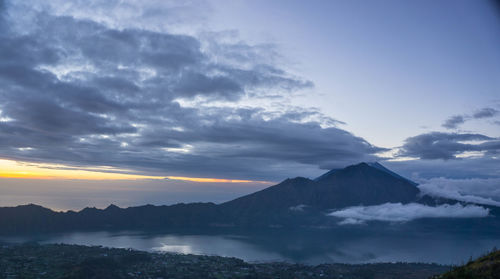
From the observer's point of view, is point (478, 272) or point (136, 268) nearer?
point (478, 272)

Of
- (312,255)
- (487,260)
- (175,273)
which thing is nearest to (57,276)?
(175,273)

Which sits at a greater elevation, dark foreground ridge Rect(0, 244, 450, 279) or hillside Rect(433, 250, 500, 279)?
hillside Rect(433, 250, 500, 279)

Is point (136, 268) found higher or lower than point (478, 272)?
lower

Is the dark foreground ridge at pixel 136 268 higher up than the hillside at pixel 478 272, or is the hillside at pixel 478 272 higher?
the hillside at pixel 478 272

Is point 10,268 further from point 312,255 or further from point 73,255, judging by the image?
point 312,255

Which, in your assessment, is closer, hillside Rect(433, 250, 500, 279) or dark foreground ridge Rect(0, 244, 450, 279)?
hillside Rect(433, 250, 500, 279)

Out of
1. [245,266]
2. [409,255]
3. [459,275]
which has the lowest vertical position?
[409,255]

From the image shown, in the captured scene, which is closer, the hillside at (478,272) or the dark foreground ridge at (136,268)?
the hillside at (478,272)

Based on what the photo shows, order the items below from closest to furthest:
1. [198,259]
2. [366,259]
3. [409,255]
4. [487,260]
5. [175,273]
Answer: [487,260] → [175,273] → [198,259] → [366,259] → [409,255]
